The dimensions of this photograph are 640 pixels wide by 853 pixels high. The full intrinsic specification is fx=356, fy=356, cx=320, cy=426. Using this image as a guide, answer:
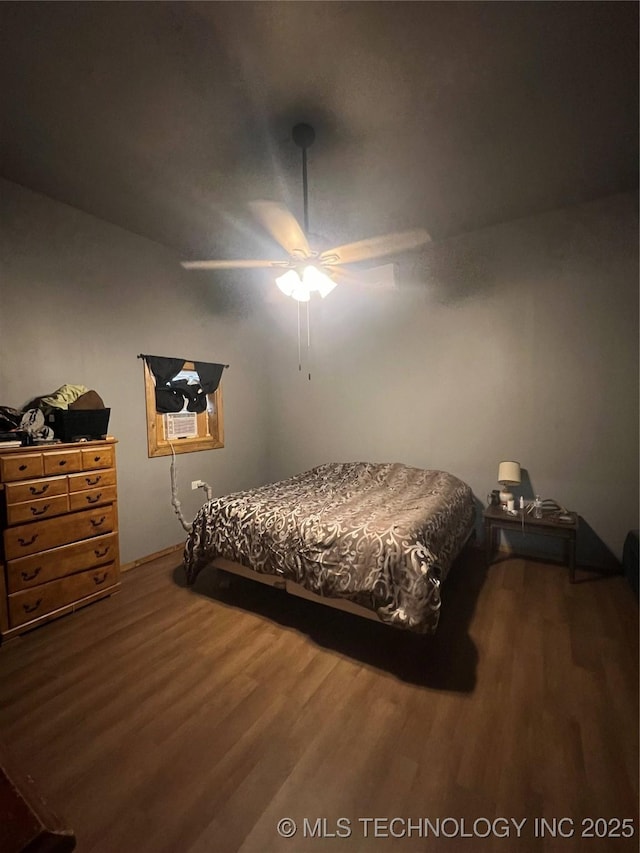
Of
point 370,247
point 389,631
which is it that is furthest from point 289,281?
point 389,631

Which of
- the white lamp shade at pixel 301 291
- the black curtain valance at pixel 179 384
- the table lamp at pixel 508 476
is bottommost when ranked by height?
the table lamp at pixel 508 476

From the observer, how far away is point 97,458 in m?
2.56

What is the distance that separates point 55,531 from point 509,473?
3.45m

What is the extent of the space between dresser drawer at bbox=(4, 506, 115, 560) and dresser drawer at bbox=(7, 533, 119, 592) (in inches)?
1.6

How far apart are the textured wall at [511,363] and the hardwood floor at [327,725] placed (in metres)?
1.15

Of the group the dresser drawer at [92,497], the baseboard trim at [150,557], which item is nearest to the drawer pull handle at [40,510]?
the dresser drawer at [92,497]

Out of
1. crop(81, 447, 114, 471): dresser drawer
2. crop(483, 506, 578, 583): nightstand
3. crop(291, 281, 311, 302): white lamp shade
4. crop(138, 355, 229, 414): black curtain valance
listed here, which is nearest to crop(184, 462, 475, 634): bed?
crop(483, 506, 578, 583): nightstand

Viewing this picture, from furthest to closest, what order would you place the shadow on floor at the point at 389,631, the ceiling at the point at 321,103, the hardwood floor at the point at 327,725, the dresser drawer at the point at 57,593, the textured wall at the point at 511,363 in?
the textured wall at the point at 511,363
the dresser drawer at the point at 57,593
the shadow on floor at the point at 389,631
the ceiling at the point at 321,103
the hardwood floor at the point at 327,725

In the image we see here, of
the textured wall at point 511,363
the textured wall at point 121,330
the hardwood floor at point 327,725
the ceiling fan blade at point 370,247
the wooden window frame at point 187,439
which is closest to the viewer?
the hardwood floor at point 327,725

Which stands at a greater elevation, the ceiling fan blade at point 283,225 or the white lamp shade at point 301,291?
the ceiling fan blade at point 283,225

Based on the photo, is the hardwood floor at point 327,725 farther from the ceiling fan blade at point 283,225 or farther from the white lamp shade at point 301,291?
the ceiling fan blade at point 283,225

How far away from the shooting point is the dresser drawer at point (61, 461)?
7.49 feet

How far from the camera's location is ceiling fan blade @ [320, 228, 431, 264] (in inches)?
89.4

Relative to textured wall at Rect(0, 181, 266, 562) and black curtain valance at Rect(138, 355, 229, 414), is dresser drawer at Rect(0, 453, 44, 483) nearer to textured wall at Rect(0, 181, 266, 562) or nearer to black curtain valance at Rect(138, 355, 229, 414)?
textured wall at Rect(0, 181, 266, 562)
